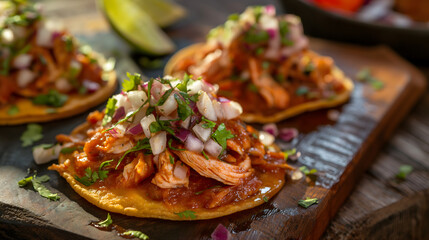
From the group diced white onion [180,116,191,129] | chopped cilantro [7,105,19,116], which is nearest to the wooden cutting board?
chopped cilantro [7,105,19,116]

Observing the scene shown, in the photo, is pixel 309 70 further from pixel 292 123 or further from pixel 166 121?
pixel 166 121

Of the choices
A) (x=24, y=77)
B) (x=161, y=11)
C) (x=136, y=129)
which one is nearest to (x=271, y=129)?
(x=136, y=129)

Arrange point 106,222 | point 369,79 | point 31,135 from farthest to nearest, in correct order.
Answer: point 369,79, point 31,135, point 106,222

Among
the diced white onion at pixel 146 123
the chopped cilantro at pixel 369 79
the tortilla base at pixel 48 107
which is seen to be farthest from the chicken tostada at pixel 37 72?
the chopped cilantro at pixel 369 79

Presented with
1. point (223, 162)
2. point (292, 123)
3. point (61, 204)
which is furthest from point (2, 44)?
point (292, 123)

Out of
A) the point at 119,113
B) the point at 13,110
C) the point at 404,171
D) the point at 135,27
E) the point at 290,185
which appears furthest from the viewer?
the point at 135,27

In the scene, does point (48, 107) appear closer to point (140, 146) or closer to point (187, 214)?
point (140, 146)
